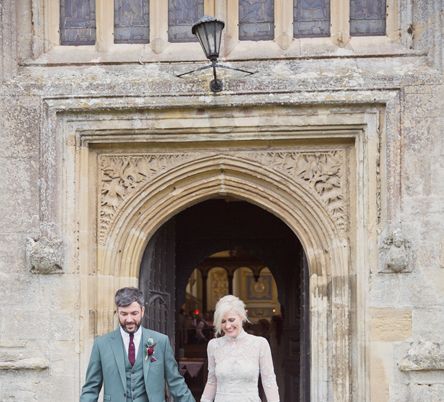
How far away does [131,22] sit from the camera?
9.34 metres

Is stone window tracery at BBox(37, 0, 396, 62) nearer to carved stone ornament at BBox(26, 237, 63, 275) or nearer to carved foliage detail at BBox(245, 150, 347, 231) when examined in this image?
carved foliage detail at BBox(245, 150, 347, 231)

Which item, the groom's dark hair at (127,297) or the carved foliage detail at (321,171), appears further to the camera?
the carved foliage detail at (321,171)

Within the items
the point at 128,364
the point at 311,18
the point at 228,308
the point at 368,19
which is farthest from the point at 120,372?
the point at 368,19

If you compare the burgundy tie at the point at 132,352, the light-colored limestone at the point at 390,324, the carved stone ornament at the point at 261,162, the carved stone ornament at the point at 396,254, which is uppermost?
the carved stone ornament at the point at 261,162

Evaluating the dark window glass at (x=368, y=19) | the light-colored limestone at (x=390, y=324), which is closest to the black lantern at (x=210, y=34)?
the dark window glass at (x=368, y=19)

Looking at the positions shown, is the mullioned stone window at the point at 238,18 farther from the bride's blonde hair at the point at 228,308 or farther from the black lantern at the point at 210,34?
the bride's blonde hair at the point at 228,308

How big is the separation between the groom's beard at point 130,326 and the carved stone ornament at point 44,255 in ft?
8.48

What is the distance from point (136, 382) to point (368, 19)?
4.13 metres

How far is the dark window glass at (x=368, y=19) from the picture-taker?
9.20m

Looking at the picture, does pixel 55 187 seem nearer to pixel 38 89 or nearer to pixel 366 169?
pixel 38 89

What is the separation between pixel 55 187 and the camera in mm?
8992

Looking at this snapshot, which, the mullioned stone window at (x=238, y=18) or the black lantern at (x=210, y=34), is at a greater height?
the mullioned stone window at (x=238, y=18)

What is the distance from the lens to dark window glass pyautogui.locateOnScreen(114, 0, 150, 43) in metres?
9.33

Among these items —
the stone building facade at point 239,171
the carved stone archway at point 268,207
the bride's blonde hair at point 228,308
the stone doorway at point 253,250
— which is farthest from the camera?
the stone doorway at point 253,250
